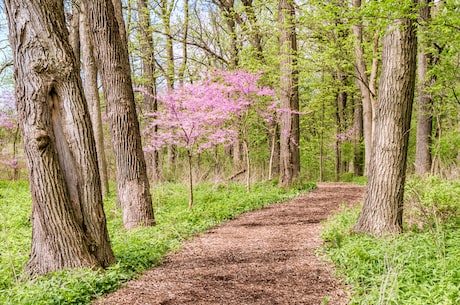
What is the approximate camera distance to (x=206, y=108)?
29.4ft

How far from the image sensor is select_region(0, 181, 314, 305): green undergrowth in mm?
3274

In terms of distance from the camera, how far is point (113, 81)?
5.88 meters

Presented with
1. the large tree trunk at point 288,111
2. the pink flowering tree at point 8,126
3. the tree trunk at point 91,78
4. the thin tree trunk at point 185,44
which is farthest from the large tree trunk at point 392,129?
the pink flowering tree at point 8,126

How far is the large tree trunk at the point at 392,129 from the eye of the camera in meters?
4.66

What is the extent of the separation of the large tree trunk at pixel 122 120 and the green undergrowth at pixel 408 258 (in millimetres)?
3141

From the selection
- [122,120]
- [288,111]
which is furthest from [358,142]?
[122,120]

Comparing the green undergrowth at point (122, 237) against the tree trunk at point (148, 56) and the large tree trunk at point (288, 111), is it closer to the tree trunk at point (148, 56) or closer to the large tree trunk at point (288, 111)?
the large tree trunk at point (288, 111)

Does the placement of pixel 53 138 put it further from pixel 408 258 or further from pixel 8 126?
pixel 8 126

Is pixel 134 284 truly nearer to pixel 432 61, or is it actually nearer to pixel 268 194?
pixel 268 194

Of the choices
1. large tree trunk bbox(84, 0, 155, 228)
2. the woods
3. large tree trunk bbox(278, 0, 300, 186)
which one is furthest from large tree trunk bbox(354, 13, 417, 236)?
large tree trunk bbox(278, 0, 300, 186)

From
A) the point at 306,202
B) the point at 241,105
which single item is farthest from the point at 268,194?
the point at 241,105

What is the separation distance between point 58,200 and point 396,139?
4.22m

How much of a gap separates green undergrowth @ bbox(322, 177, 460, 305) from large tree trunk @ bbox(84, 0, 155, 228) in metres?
3.14

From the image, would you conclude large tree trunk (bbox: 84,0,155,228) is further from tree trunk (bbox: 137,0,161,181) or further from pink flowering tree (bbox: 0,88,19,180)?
pink flowering tree (bbox: 0,88,19,180)
